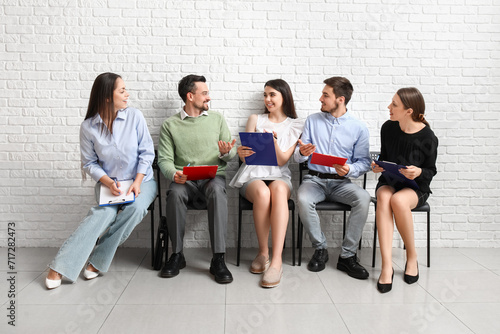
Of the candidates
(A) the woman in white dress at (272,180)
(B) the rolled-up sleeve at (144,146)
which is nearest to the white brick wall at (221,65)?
(A) the woman in white dress at (272,180)

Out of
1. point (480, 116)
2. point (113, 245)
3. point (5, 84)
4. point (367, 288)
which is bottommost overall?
point (367, 288)

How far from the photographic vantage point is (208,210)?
2.93 metres

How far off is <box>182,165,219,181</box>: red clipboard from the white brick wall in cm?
56

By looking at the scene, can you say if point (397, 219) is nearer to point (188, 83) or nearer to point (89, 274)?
point (188, 83)

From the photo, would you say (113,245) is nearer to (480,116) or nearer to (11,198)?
(11,198)

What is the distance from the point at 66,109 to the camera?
3.38 m

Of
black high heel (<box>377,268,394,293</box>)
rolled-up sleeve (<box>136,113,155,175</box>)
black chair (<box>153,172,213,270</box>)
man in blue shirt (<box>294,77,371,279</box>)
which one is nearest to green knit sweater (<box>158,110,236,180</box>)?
rolled-up sleeve (<box>136,113,155,175</box>)

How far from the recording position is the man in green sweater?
2895 mm

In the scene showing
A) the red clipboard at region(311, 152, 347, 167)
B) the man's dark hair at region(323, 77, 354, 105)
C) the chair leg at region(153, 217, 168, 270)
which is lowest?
the chair leg at region(153, 217, 168, 270)

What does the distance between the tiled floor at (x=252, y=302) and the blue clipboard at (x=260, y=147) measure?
2.55 ft

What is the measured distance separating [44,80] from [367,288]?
288 cm

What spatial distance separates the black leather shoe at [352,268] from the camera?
2.82 metres

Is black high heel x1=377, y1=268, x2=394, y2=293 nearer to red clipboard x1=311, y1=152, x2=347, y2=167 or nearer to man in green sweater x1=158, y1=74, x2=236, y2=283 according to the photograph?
red clipboard x1=311, y1=152, x2=347, y2=167

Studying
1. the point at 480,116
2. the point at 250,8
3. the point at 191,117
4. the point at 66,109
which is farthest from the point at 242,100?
the point at 480,116
